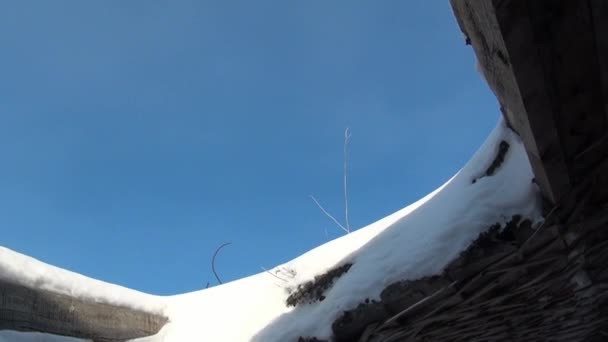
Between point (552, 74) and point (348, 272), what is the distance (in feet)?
4.63

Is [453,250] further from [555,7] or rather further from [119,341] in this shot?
[119,341]

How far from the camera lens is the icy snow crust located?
1.83 meters

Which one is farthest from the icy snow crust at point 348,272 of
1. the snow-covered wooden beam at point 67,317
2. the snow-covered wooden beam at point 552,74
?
the snow-covered wooden beam at point 552,74

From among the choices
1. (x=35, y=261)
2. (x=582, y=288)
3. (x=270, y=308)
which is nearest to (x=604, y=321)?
(x=582, y=288)

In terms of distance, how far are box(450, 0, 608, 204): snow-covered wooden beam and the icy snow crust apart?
0.30 m

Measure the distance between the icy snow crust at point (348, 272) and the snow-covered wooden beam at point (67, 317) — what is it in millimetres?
48

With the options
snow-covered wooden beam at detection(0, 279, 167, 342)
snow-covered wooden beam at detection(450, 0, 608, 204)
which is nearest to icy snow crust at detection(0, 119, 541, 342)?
snow-covered wooden beam at detection(0, 279, 167, 342)

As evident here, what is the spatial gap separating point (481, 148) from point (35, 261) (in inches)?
89.9

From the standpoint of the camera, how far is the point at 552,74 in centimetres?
115

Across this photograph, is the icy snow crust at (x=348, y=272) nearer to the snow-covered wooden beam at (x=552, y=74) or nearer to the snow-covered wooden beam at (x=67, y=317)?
the snow-covered wooden beam at (x=67, y=317)

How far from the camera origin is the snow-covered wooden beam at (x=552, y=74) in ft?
3.33

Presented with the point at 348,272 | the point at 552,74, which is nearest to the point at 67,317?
the point at 348,272

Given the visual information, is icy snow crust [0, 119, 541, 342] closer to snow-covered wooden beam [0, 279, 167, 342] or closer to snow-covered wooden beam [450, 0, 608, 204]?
snow-covered wooden beam [0, 279, 167, 342]

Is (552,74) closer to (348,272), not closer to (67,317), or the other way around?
(348,272)
